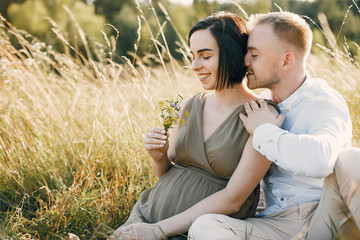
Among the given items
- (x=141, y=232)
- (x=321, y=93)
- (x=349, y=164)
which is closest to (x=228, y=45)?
(x=321, y=93)

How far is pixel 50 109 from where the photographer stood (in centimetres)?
404

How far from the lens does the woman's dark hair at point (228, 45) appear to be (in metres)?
2.32

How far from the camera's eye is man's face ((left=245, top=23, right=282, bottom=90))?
2273 mm

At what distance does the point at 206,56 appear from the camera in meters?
2.36

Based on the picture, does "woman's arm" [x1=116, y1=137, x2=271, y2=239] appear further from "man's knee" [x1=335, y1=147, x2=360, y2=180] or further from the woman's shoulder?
the woman's shoulder

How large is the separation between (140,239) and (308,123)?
1.14 m

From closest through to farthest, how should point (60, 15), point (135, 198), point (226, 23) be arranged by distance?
point (226, 23) < point (135, 198) < point (60, 15)

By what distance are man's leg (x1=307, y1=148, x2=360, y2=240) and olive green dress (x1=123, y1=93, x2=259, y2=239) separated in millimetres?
464

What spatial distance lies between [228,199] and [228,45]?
93cm

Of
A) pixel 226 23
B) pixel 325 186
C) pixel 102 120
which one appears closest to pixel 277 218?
pixel 325 186

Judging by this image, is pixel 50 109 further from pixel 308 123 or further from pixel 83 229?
pixel 308 123

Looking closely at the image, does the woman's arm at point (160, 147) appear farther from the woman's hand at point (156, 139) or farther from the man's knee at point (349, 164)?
the man's knee at point (349, 164)

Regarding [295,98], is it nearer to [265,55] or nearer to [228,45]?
[265,55]

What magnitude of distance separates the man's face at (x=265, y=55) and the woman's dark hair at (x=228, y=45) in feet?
0.24
